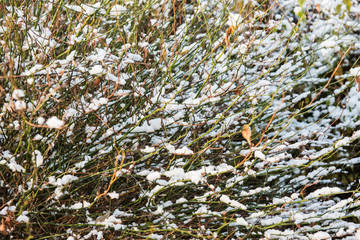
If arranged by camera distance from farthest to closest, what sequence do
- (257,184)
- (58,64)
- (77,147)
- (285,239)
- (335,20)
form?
(335,20) → (257,184) → (285,239) → (77,147) → (58,64)

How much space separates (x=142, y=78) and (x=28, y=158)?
808 millimetres

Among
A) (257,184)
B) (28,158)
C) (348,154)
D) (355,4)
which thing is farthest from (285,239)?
(355,4)

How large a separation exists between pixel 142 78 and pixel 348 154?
1.86 meters

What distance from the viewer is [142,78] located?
208 centimetres

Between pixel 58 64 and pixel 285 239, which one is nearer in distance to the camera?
pixel 58 64

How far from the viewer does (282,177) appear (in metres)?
2.58

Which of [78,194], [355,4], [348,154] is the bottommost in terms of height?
[78,194]

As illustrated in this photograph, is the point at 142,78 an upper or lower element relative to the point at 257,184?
upper

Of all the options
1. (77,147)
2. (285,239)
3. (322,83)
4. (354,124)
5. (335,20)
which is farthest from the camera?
(335,20)

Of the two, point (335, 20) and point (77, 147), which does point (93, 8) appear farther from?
point (335, 20)

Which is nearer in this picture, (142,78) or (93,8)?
(93,8)

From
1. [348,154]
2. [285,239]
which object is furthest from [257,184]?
[348,154]

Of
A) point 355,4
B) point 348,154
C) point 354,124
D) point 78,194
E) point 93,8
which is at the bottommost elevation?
point 78,194

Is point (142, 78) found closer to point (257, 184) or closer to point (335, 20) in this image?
point (257, 184)
